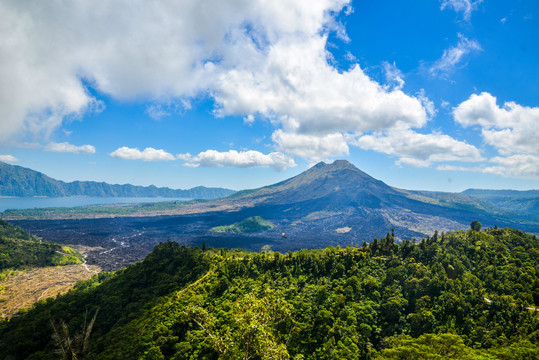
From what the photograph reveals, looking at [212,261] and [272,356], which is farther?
[212,261]

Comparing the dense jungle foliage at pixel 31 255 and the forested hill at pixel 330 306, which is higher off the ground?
the forested hill at pixel 330 306

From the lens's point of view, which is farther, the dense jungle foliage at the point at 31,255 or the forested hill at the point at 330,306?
the dense jungle foliage at the point at 31,255

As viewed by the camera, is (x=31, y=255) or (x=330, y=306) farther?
(x=31, y=255)

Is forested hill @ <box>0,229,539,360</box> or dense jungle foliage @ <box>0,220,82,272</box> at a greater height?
forested hill @ <box>0,229,539,360</box>

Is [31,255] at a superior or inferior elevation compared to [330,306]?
inferior

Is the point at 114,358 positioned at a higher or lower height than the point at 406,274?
lower

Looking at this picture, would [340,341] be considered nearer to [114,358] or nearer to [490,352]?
[490,352]

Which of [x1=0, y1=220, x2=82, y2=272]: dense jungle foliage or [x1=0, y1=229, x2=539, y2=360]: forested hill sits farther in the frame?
[x1=0, y1=220, x2=82, y2=272]: dense jungle foliage

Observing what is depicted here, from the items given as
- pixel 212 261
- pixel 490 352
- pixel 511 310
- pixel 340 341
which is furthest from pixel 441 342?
pixel 212 261
